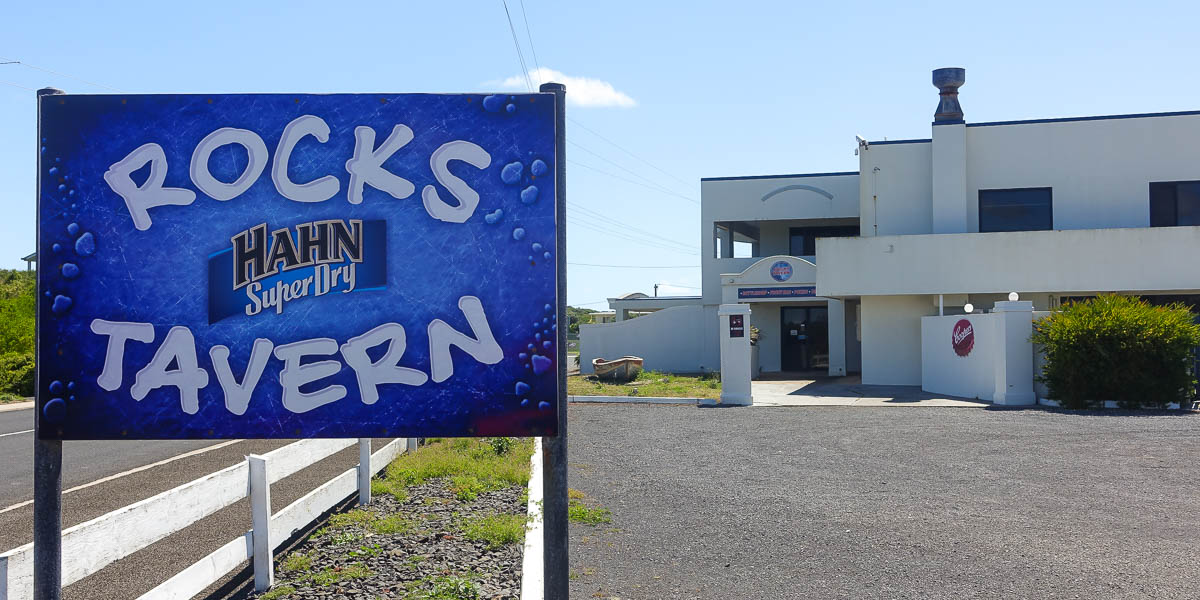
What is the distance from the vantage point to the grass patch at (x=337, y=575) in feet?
21.0

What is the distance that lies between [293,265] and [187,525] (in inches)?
103

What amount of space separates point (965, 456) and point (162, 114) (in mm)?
10827

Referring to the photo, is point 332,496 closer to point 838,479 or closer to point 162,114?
point 162,114

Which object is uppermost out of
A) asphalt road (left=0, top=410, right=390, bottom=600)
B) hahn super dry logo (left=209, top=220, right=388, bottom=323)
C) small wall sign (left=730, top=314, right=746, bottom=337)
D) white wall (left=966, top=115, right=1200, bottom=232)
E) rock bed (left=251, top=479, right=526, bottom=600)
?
white wall (left=966, top=115, right=1200, bottom=232)

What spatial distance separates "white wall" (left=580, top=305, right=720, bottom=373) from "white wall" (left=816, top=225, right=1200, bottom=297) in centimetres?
900

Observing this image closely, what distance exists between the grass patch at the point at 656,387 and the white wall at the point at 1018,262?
4656 mm

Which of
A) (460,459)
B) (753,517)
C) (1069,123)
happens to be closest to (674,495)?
(753,517)

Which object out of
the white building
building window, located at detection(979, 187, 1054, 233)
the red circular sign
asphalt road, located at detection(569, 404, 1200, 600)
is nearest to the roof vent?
the white building

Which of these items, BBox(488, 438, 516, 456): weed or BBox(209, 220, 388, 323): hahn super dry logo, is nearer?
BBox(209, 220, 388, 323): hahn super dry logo

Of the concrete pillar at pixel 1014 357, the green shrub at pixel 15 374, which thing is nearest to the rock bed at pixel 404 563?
the concrete pillar at pixel 1014 357

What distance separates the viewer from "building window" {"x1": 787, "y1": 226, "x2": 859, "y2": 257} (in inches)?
1537

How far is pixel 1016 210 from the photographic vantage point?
2756cm

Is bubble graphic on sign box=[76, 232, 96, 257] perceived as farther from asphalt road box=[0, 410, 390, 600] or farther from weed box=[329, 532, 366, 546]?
weed box=[329, 532, 366, 546]

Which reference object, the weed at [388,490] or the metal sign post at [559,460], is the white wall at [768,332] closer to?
the weed at [388,490]
